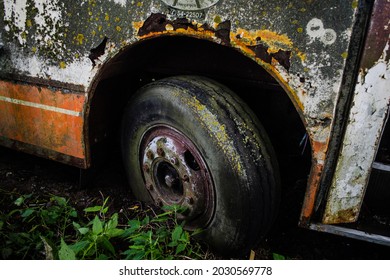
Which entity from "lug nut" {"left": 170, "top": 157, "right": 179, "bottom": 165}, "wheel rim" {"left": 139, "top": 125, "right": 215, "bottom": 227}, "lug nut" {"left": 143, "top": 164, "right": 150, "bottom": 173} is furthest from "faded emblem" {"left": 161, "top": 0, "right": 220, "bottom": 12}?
"lug nut" {"left": 143, "top": 164, "right": 150, "bottom": 173}

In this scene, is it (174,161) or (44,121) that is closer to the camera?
(174,161)

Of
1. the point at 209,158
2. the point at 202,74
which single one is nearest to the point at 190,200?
the point at 209,158

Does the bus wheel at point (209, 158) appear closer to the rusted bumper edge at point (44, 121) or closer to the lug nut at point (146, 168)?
the lug nut at point (146, 168)

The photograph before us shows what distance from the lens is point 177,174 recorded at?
1.73 m

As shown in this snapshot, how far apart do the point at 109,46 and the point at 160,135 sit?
480 millimetres

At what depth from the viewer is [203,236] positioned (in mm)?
1729

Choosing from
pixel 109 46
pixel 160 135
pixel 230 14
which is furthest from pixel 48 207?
pixel 230 14

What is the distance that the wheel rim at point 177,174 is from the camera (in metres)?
1.61

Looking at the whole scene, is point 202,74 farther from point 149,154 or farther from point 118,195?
point 118,195

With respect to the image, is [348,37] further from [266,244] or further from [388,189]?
[266,244]

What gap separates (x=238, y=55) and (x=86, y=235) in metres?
1.13

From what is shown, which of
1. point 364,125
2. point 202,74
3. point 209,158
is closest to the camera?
point 364,125

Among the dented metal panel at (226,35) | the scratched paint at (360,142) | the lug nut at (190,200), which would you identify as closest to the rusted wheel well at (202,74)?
the dented metal panel at (226,35)

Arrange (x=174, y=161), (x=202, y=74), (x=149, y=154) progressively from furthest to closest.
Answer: (x=202, y=74) < (x=149, y=154) < (x=174, y=161)
